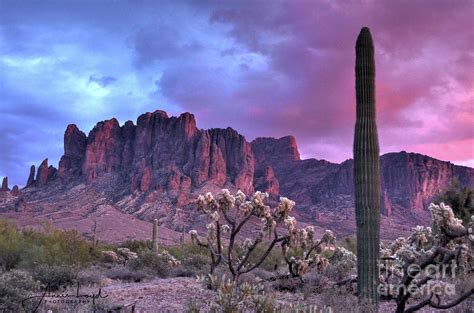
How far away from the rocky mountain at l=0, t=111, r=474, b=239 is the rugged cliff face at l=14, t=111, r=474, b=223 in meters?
0.21

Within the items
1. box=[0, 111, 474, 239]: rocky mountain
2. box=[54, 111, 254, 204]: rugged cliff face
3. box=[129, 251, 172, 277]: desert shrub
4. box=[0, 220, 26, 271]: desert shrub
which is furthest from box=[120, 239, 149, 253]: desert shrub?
box=[54, 111, 254, 204]: rugged cliff face

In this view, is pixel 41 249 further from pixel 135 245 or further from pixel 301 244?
pixel 135 245

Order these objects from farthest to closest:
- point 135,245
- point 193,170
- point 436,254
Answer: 1. point 193,170
2. point 135,245
3. point 436,254

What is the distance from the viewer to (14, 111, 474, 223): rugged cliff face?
108m

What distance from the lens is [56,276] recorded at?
12.4m

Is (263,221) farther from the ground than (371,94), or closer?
closer

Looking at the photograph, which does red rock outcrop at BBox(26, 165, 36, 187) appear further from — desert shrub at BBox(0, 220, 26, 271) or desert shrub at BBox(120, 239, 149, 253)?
desert shrub at BBox(0, 220, 26, 271)

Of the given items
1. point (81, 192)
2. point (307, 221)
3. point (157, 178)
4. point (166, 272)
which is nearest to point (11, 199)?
point (81, 192)

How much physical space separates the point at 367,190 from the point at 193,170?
343 ft

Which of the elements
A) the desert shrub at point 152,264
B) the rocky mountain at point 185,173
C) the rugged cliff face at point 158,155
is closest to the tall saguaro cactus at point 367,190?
the desert shrub at point 152,264

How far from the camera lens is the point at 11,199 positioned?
9712 centimetres

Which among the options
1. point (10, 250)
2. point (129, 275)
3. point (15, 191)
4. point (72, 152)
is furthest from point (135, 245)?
point (72, 152)

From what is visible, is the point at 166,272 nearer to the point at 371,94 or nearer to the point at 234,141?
the point at 371,94

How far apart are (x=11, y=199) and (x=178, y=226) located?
34649mm
